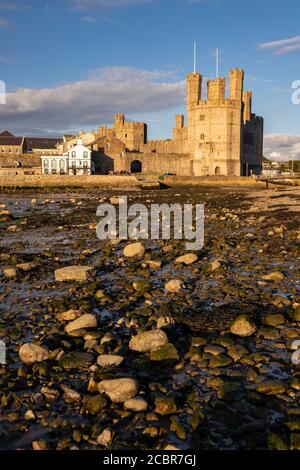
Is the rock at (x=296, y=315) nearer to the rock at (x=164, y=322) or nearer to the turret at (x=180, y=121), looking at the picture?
the rock at (x=164, y=322)

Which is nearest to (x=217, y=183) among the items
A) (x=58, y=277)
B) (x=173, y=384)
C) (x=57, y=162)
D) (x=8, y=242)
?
(x=57, y=162)

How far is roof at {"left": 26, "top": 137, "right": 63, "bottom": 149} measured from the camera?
100 metres

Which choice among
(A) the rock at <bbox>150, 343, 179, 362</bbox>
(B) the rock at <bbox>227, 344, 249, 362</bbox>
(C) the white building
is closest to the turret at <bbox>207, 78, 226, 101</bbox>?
(C) the white building

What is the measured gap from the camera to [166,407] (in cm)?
454

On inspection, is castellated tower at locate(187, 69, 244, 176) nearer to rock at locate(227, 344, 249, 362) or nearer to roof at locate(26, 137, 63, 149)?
roof at locate(26, 137, 63, 149)

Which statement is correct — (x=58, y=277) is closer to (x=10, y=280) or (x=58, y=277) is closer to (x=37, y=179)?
(x=10, y=280)

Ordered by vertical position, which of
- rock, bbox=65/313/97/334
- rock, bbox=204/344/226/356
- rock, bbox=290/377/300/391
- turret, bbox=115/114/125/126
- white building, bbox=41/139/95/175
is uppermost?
turret, bbox=115/114/125/126

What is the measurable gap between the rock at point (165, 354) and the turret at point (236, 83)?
80.3m

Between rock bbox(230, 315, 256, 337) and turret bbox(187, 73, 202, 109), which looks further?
turret bbox(187, 73, 202, 109)

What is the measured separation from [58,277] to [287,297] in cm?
517

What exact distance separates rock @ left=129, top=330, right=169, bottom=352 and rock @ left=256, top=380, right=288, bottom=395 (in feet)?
5.12

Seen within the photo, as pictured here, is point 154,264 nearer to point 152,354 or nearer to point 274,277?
point 274,277
